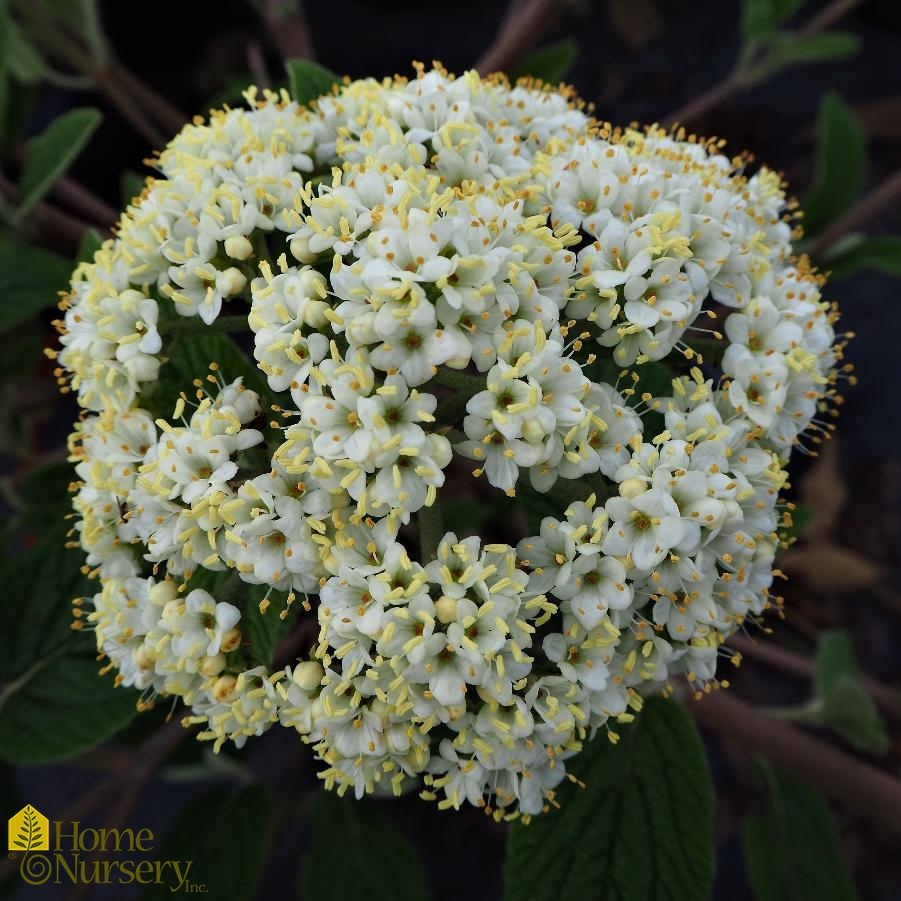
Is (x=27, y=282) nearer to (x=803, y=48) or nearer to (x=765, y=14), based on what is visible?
(x=765, y=14)

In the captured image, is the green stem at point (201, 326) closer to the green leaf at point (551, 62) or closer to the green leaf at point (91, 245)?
the green leaf at point (91, 245)

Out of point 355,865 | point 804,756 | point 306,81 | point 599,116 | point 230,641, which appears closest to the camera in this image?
point 230,641

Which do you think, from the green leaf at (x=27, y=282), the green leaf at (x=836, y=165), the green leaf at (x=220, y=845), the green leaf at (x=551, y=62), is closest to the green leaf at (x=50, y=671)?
the green leaf at (x=27, y=282)

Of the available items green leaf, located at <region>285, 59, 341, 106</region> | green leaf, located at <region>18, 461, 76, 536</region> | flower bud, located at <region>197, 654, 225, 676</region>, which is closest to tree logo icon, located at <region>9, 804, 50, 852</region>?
green leaf, located at <region>18, 461, 76, 536</region>

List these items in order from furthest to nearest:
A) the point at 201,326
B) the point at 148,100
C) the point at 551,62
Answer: the point at 148,100, the point at 551,62, the point at 201,326

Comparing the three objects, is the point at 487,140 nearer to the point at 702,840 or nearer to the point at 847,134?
the point at 702,840

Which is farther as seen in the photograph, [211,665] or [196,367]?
[196,367]

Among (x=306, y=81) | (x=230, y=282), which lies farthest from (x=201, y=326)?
(x=306, y=81)
